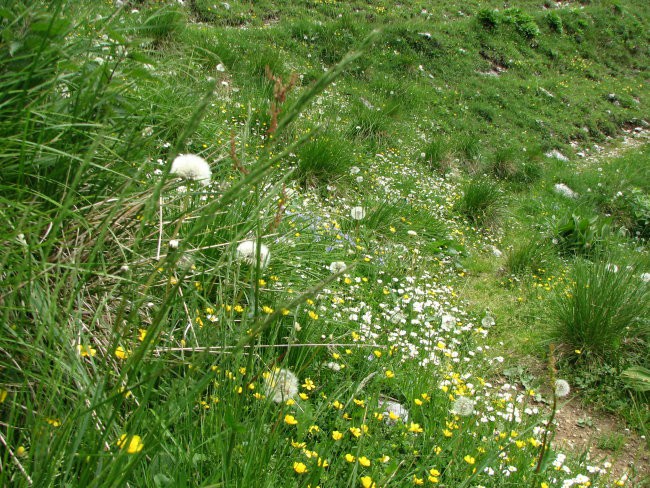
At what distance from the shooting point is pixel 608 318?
12.7 feet

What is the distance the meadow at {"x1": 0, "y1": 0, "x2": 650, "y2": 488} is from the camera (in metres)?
1.28

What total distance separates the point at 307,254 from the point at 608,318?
2.55 m

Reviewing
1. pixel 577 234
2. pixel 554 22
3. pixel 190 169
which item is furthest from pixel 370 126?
pixel 554 22

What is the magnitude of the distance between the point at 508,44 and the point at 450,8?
2.03m

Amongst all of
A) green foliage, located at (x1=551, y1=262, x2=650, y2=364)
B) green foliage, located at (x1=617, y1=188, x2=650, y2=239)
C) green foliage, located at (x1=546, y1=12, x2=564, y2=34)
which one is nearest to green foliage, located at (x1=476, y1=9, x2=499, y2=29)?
green foliage, located at (x1=546, y1=12, x2=564, y2=34)

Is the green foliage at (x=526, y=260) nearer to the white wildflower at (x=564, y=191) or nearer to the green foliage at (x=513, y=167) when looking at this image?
the green foliage at (x=513, y=167)

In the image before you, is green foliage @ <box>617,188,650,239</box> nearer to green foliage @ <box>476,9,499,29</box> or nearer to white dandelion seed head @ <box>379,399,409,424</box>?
green foliage @ <box>476,9,499,29</box>

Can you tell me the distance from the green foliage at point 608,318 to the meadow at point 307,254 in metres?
0.03

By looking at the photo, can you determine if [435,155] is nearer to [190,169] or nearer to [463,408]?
[463,408]

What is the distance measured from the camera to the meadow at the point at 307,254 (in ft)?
4.20

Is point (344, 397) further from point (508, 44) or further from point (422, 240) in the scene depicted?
point (508, 44)

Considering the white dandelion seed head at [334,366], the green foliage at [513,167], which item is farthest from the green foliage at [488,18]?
the white dandelion seed head at [334,366]

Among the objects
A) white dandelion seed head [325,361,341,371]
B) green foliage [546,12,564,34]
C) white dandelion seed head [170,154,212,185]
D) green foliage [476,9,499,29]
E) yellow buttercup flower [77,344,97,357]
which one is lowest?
white dandelion seed head [325,361,341,371]

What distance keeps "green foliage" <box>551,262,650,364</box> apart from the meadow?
0.03 metres
